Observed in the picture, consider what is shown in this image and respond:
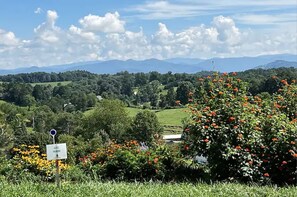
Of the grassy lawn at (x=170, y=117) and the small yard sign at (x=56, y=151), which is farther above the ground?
the small yard sign at (x=56, y=151)

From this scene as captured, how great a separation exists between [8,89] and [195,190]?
120 m

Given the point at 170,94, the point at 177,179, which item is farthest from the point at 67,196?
the point at 170,94

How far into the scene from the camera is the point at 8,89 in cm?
11925

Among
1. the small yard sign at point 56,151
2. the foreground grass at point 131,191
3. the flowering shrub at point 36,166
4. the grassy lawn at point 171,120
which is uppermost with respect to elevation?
the small yard sign at point 56,151

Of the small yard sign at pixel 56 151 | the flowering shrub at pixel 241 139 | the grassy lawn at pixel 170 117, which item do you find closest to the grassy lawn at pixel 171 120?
the grassy lawn at pixel 170 117

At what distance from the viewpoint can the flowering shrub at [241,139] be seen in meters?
7.67

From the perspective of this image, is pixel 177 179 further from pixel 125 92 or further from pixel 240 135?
pixel 125 92

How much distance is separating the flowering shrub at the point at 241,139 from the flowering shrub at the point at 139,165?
488 millimetres

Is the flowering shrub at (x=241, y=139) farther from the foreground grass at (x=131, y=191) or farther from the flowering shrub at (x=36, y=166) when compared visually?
the flowering shrub at (x=36, y=166)

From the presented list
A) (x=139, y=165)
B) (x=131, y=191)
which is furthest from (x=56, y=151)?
(x=139, y=165)

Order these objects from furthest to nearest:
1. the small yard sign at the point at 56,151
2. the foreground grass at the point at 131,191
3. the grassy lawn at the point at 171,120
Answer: the grassy lawn at the point at 171,120, the small yard sign at the point at 56,151, the foreground grass at the point at 131,191

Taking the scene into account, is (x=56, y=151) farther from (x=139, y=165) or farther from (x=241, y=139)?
(x=241, y=139)

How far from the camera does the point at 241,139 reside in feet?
25.5

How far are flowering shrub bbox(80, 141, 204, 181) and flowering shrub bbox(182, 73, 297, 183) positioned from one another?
488mm
